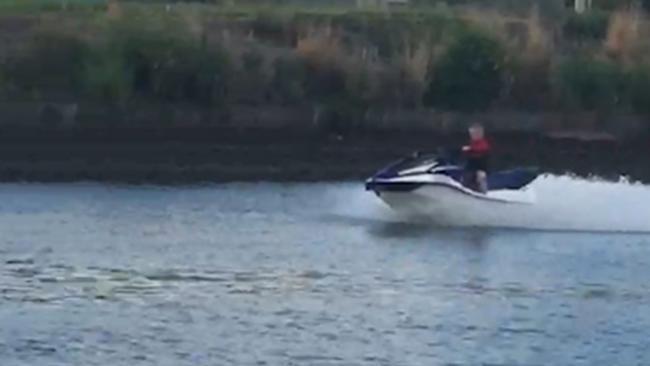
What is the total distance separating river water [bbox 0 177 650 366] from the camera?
27.9 meters

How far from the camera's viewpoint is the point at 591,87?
5856 cm

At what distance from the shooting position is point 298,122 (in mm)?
55562

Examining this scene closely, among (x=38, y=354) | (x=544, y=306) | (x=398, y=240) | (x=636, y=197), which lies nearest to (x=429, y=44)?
(x=636, y=197)

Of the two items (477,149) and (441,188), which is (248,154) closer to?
(441,188)

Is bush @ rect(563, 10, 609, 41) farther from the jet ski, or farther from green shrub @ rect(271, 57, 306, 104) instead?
the jet ski

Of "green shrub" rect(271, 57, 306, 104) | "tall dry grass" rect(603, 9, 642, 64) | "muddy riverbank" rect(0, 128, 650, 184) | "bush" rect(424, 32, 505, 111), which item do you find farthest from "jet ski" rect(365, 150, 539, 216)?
"tall dry grass" rect(603, 9, 642, 64)

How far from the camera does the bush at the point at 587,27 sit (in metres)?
65.9

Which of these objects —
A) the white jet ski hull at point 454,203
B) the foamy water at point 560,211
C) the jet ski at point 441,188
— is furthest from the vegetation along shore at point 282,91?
the white jet ski hull at point 454,203

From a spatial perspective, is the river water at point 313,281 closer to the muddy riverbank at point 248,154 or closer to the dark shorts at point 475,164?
the dark shorts at point 475,164

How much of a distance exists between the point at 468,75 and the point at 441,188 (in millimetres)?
17553

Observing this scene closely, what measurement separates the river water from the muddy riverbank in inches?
157

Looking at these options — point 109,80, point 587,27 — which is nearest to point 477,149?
point 109,80

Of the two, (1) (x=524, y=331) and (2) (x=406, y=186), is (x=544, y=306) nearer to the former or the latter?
(1) (x=524, y=331)

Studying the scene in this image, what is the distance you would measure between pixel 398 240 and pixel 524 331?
31.1 feet
